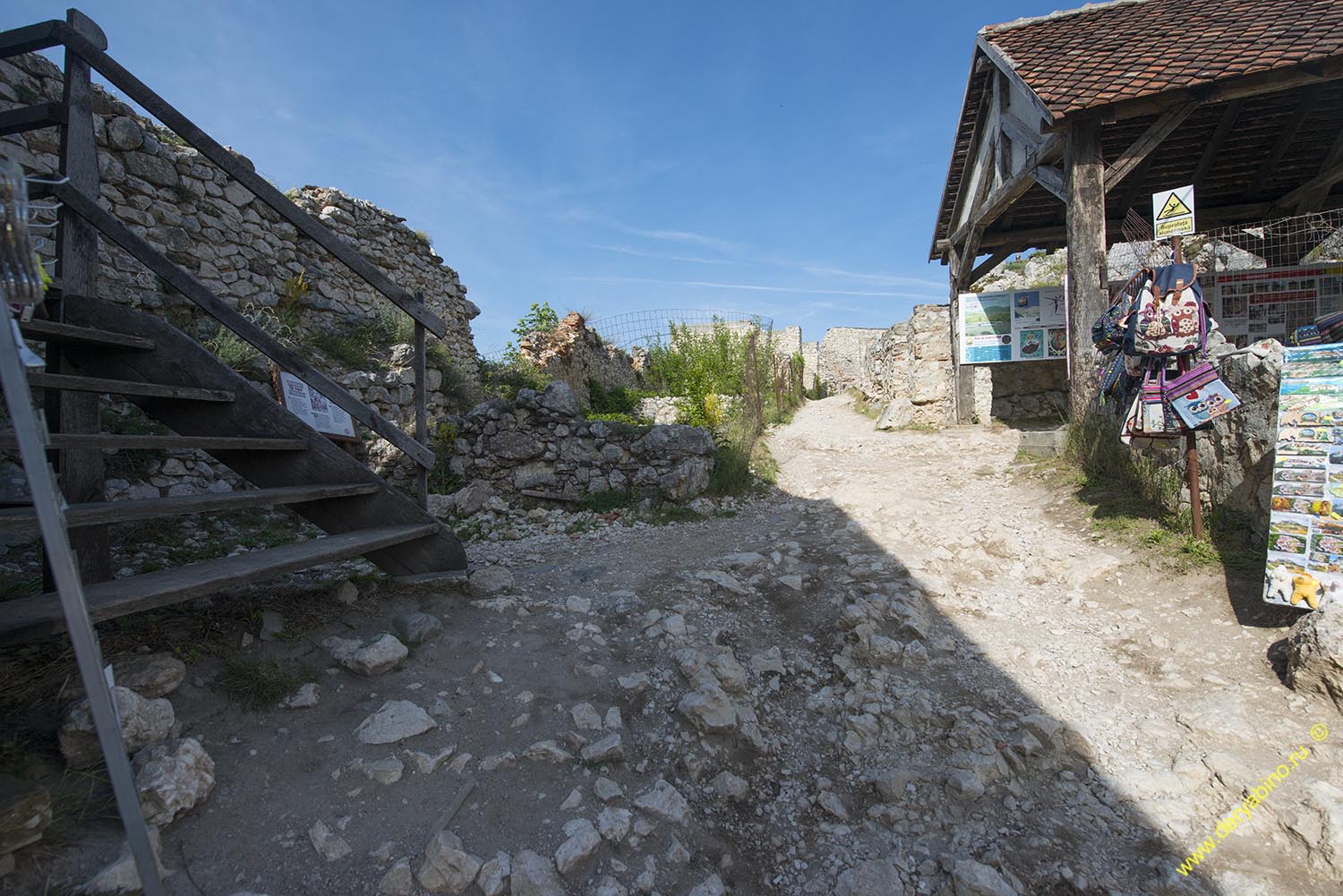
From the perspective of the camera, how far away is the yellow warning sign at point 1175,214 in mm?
3861

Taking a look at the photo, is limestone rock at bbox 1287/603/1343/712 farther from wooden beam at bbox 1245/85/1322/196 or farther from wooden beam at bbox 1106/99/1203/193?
wooden beam at bbox 1245/85/1322/196

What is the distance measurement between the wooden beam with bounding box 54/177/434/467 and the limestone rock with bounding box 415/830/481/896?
1.68 meters

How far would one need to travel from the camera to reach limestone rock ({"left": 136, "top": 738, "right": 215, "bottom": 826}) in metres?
1.63

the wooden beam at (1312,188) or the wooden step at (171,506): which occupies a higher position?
the wooden beam at (1312,188)

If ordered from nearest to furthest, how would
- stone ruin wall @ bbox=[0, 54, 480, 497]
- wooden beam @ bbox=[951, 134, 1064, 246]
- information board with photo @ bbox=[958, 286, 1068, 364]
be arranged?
stone ruin wall @ bbox=[0, 54, 480, 497], wooden beam @ bbox=[951, 134, 1064, 246], information board with photo @ bbox=[958, 286, 1068, 364]

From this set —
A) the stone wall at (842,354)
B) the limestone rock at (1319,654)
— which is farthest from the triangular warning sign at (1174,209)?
the stone wall at (842,354)

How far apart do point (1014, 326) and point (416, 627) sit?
870 cm

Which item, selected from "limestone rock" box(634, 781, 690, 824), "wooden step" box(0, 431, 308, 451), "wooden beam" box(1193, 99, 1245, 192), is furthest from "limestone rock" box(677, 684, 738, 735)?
"wooden beam" box(1193, 99, 1245, 192)

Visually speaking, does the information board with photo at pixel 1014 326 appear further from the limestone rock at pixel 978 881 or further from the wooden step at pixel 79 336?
the wooden step at pixel 79 336

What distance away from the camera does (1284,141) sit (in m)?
7.92

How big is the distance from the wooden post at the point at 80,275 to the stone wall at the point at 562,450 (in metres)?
3.64

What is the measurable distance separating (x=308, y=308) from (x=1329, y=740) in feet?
30.7

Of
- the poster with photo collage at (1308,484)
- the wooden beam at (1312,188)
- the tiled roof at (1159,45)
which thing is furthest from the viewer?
the wooden beam at (1312,188)

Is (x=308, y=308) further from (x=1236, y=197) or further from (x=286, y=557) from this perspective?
(x=1236, y=197)
